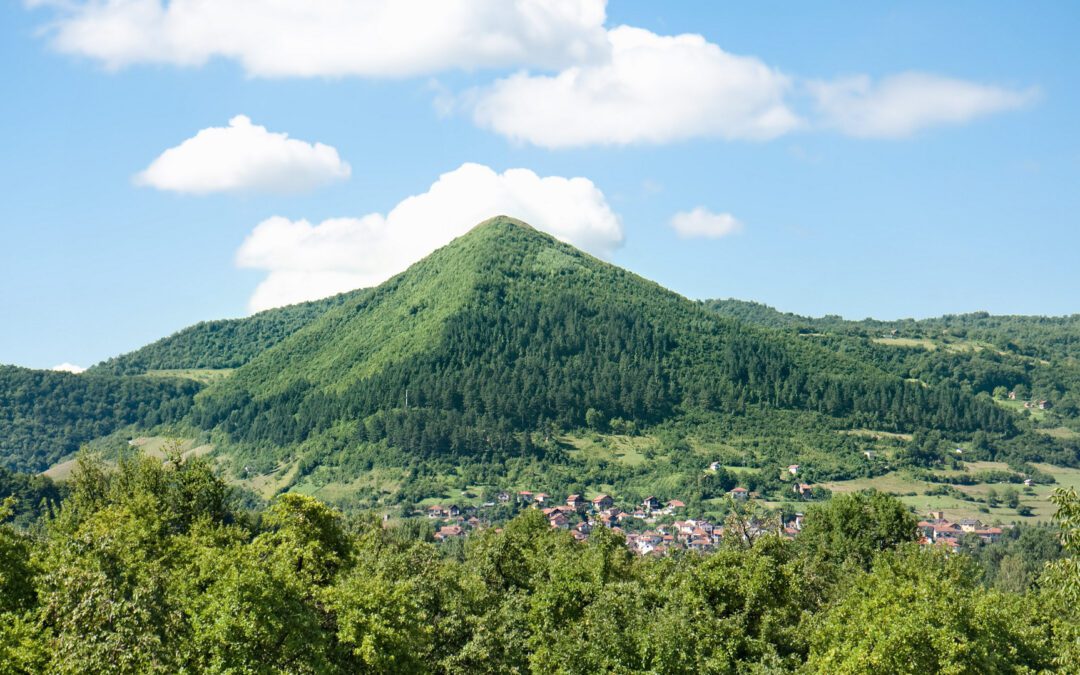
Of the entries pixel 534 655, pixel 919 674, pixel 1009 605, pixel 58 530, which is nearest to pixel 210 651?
pixel 534 655

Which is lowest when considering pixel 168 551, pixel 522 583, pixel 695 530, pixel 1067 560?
pixel 695 530

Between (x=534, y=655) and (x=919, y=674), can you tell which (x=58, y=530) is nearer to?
(x=534, y=655)

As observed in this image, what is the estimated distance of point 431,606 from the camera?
5331 cm

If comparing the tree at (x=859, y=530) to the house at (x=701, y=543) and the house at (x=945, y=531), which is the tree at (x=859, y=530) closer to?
the house at (x=701, y=543)

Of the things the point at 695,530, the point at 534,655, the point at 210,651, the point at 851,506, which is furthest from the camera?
the point at 695,530

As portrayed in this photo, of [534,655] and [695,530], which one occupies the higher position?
[534,655]

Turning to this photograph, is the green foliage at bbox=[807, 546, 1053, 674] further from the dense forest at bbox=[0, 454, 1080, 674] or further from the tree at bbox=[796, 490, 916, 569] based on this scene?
the tree at bbox=[796, 490, 916, 569]

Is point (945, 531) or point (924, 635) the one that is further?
point (945, 531)

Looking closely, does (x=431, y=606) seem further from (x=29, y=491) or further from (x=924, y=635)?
(x=29, y=491)

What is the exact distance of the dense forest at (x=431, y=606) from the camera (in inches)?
1371

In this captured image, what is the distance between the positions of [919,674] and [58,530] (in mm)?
48955

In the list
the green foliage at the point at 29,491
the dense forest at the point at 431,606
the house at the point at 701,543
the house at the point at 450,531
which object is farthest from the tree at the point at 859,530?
the green foliage at the point at 29,491

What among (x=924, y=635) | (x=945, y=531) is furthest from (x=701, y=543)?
(x=924, y=635)

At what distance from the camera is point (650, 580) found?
214 feet
